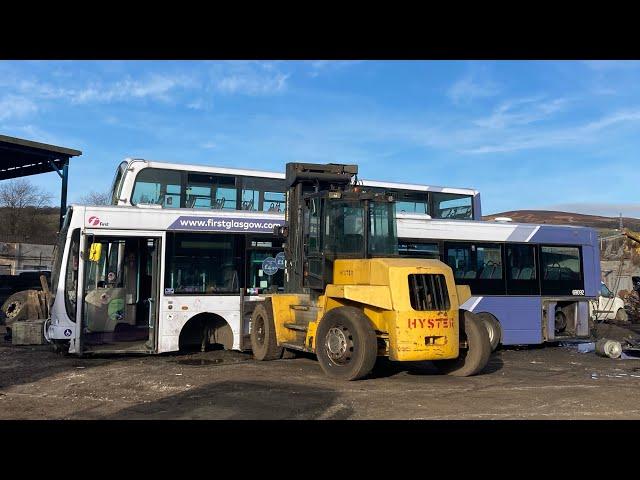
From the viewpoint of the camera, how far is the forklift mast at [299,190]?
11.0m

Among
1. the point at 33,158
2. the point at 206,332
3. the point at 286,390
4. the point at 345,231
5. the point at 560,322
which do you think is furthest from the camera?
the point at 33,158

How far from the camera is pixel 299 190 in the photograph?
11305 millimetres

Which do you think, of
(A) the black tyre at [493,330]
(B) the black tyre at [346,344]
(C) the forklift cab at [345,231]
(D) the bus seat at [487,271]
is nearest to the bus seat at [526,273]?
(D) the bus seat at [487,271]

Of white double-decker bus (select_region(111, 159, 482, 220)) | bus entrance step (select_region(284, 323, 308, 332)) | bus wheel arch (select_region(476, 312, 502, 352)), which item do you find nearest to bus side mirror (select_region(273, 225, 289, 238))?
bus entrance step (select_region(284, 323, 308, 332))

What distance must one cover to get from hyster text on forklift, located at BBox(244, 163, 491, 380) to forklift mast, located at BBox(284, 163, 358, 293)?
2cm

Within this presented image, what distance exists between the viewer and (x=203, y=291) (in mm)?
11977

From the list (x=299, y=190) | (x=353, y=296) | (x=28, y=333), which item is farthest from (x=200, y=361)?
(x=28, y=333)

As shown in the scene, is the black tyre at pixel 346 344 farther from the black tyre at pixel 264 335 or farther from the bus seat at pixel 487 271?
the bus seat at pixel 487 271

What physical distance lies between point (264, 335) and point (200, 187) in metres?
3.89

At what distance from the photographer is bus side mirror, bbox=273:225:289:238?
1135 cm

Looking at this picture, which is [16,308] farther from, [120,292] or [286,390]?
[286,390]
